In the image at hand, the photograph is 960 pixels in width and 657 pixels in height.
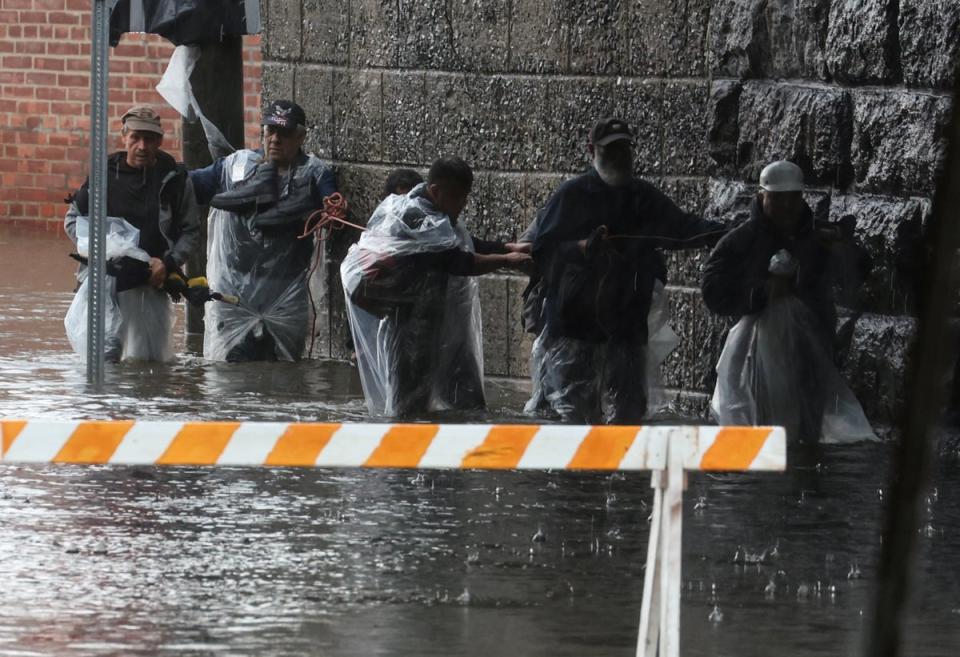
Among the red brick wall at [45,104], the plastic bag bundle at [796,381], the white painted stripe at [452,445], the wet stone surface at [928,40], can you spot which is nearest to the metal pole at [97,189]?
the plastic bag bundle at [796,381]

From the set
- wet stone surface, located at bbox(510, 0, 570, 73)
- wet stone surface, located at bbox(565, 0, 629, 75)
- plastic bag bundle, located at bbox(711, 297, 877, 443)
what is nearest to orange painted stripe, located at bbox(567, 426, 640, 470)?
plastic bag bundle, located at bbox(711, 297, 877, 443)

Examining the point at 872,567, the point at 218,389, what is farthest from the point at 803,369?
the point at 218,389

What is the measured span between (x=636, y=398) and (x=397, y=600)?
3695 millimetres

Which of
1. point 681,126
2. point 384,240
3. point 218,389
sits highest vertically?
point 681,126

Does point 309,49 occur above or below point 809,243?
above

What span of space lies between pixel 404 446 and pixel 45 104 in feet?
52.0

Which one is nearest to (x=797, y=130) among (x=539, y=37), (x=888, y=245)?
(x=888, y=245)

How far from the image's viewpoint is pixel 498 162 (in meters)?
9.95

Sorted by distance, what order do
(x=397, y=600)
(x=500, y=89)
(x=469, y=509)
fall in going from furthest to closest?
(x=500, y=89) < (x=469, y=509) < (x=397, y=600)

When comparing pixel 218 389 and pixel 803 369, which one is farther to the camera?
pixel 218 389

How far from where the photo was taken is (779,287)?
7.84 m

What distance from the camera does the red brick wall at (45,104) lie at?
1862 cm

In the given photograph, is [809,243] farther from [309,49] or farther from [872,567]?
[309,49]

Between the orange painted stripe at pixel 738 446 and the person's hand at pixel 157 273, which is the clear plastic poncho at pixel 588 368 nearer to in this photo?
the person's hand at pixel 157 273
